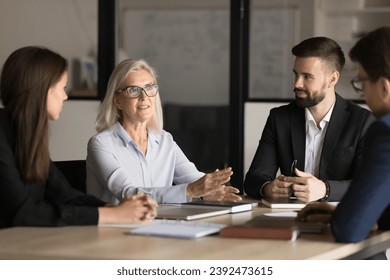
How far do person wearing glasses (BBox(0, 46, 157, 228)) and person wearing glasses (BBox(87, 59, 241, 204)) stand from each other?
2.32 feet

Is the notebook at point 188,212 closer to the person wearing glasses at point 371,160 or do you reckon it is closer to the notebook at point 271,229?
the notebook at point 271,229

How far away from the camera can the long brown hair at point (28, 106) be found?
292 cm

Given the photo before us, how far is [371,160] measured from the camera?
2562mm

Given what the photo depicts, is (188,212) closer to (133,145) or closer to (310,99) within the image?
(133,145)

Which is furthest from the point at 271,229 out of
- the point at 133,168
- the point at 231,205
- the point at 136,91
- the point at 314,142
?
the point at 314,142

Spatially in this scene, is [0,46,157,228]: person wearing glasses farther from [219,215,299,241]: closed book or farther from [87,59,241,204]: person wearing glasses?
[87,59,241,204]: person wearing glasses

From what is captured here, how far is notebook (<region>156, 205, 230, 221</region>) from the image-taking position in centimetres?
304

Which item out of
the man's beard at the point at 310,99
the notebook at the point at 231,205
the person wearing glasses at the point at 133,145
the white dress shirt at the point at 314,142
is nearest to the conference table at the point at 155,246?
the notebook at the point at 231,205

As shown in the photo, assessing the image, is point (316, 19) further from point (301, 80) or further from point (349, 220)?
point (349, 220)

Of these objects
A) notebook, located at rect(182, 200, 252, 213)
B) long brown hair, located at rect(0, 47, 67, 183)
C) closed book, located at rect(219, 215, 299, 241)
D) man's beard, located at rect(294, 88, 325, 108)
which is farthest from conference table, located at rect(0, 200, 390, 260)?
man's beard, located at rect(294, 88, 325, 108)

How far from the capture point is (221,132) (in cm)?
754

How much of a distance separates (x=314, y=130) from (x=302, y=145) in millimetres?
100
